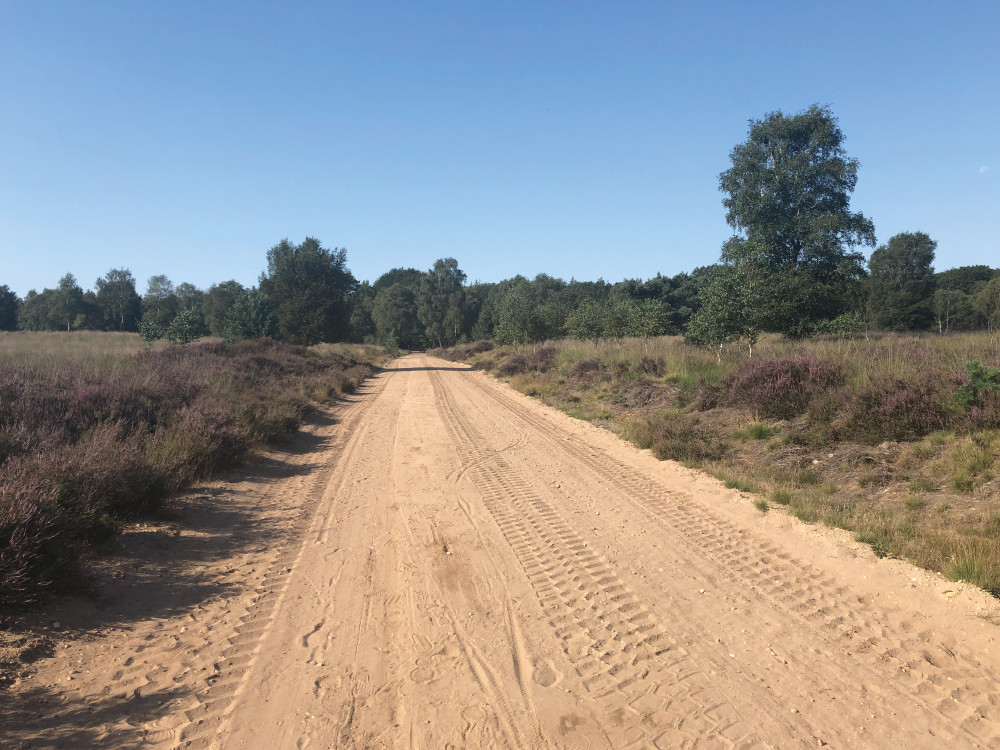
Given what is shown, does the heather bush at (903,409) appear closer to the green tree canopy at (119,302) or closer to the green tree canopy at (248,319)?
the green tree canopy at (248,319)

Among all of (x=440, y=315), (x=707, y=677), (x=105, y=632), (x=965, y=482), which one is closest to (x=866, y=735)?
(x=707, y=677)

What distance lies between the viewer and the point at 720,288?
17.7 metres

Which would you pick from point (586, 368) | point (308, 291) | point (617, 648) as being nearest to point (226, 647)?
point (617, 648)

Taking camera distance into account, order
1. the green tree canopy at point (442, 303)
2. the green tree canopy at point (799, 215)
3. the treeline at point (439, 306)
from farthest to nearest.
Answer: the green tree canopy at point (442, 303)
the treeline at point (439, 306)
the green tree canopy at point (799, 215)

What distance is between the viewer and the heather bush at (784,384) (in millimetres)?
9938

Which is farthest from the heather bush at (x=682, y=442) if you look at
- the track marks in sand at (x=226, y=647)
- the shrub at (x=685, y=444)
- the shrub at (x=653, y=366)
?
the shrub at (x=653, y=366)

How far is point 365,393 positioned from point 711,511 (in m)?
17.3

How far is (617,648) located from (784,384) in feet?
26.5

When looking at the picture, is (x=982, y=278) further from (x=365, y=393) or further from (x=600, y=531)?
(x=600, y=531)

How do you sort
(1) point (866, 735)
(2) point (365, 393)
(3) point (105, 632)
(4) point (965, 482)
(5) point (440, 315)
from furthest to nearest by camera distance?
(5) point (440, 315), (2) point (365, 393), (4) point (965, 482), (3) point (105, 632), (1) point (866, 735)

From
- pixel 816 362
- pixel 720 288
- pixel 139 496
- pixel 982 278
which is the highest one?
pixel 982 278

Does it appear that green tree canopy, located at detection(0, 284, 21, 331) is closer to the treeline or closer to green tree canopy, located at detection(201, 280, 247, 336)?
the treeline

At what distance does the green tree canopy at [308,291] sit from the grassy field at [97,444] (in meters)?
28.3

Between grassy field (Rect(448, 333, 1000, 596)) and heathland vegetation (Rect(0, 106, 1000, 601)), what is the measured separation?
32mm
